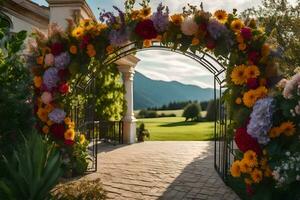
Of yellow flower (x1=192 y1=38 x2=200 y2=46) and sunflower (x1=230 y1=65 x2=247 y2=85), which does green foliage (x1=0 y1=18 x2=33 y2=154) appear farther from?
sunflower (x1=230 y1=65 x2=247 y2=85)

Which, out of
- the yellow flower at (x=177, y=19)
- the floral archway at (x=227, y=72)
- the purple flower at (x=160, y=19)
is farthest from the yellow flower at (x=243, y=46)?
the purple flower at (x=160, y=19)

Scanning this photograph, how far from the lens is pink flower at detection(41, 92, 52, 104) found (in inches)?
275

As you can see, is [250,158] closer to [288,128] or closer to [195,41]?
[288,128]

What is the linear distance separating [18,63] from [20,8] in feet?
25.2

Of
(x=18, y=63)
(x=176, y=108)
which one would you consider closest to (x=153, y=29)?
(x=18, y=63)

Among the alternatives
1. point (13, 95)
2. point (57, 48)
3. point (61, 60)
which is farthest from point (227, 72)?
point (13, 95)

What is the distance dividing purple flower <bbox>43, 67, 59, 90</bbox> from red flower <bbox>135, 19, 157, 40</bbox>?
161 centimetres

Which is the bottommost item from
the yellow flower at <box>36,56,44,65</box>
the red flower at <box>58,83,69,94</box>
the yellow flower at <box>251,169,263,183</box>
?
the yellow flower at <box>251,169,263,183</box>

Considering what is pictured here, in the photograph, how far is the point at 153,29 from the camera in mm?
6613

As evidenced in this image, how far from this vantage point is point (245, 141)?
204 inches

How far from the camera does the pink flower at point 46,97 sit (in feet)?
22.9

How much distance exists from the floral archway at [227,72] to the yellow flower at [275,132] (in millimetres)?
12

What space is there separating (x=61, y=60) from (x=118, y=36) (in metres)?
1.10

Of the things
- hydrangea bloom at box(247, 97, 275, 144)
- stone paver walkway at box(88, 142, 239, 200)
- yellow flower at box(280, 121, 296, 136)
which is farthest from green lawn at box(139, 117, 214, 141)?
yellow flower at box(280, 121, 296, 136)
